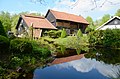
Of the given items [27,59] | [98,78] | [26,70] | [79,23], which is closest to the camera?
[98,78]

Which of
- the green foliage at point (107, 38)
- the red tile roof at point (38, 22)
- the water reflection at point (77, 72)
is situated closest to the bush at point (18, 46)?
the water reflection at point (77, 72)

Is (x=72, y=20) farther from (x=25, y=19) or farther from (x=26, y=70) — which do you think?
(x=26, y=70)

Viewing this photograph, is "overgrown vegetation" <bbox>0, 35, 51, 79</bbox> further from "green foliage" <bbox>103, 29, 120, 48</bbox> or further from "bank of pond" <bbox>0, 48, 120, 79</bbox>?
"green foliage" <bbox>103, 29, 120, 48</bbox>

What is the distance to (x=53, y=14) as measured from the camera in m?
51.2

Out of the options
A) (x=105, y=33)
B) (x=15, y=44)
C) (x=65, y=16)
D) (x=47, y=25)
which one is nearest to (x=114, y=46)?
(x=105, y=33)

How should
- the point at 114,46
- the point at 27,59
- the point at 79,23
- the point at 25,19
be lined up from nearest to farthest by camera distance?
the point at 27,59 → the point at 114,46 → the point at 25,19 → the point at 79,23

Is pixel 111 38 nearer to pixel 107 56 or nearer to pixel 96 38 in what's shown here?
pixel 96 38

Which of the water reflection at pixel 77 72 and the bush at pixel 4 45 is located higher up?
the bush at pixel 4 45

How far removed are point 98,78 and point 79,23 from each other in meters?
45.8

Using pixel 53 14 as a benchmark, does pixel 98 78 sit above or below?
below

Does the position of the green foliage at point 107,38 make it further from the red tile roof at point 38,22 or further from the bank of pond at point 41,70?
the red tile roof at point 38,22

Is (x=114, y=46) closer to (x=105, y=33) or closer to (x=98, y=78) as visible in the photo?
(x=105, y=33)

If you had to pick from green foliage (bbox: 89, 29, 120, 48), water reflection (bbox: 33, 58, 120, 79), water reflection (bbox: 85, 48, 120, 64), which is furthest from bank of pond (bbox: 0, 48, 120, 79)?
green foliage (bbox: 89, 29, 120, 48)

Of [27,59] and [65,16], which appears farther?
[65,16]
